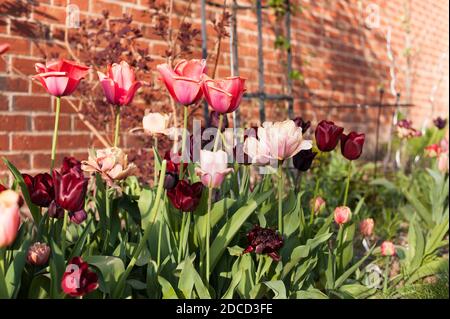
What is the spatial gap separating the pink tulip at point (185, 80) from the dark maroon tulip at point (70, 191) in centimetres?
40

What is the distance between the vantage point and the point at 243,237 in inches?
88.5

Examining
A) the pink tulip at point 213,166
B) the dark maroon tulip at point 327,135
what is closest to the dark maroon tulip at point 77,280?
the pink tulip at point 213,166

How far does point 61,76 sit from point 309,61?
4.49 meters

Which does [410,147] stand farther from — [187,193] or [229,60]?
[187,193]

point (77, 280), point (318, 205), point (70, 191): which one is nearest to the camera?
point (77, 280)

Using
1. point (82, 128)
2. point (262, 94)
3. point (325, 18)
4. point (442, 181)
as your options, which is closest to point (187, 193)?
point (82, 128)

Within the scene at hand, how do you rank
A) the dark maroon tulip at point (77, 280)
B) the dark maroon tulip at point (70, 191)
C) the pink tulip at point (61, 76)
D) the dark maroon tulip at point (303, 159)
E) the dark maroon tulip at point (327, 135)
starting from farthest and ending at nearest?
the dark maroon tulip at point (303, 159) → the dark maroon tulip at point (327, 135) → the pink tulip at point (61, 76) → the dark maroon tulip at point (70, 191) → the dark maroon tulip at point (77, 280)

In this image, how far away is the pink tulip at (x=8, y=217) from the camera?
130cm

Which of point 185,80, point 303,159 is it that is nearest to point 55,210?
point 185,80

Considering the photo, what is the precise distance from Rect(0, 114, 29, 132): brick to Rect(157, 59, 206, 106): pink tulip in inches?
66.6

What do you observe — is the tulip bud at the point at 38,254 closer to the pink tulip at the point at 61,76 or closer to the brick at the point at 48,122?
the pink tulip at the point at 61,76

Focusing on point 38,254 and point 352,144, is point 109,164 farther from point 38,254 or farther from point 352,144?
point 352,144

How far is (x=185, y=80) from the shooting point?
5.86 feet

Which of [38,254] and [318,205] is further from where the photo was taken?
[318,205]
